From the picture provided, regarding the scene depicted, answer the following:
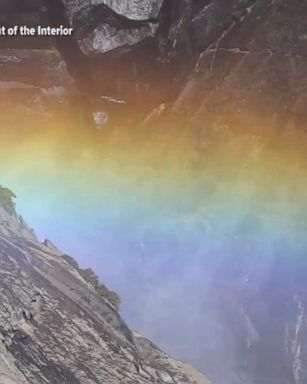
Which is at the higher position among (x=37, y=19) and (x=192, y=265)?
(x=37, y=19)

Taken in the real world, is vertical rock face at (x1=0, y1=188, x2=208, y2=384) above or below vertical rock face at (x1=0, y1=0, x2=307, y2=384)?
below

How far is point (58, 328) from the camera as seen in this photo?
248 centimetres

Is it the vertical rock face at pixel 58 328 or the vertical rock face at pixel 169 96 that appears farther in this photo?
the vertical rock face at pixel 169 96

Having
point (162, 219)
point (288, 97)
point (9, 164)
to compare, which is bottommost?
point (9, 164)

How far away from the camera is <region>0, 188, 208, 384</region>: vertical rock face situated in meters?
2.38

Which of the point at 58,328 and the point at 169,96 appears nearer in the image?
the point at 58,328

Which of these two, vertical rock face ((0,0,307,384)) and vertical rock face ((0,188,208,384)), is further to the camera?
vertical rock face ((0,0,307,384))

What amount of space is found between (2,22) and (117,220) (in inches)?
42.8

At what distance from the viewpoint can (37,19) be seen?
2.67 meters

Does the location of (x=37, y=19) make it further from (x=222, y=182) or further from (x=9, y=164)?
(x=222, y=182)

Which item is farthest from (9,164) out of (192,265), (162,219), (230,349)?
(230,349)

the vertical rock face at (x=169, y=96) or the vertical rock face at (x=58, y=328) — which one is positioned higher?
the vertical rock face at (x=169, y=96)

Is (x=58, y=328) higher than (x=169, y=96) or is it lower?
lower

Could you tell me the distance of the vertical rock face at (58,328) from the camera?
238 centimetres
